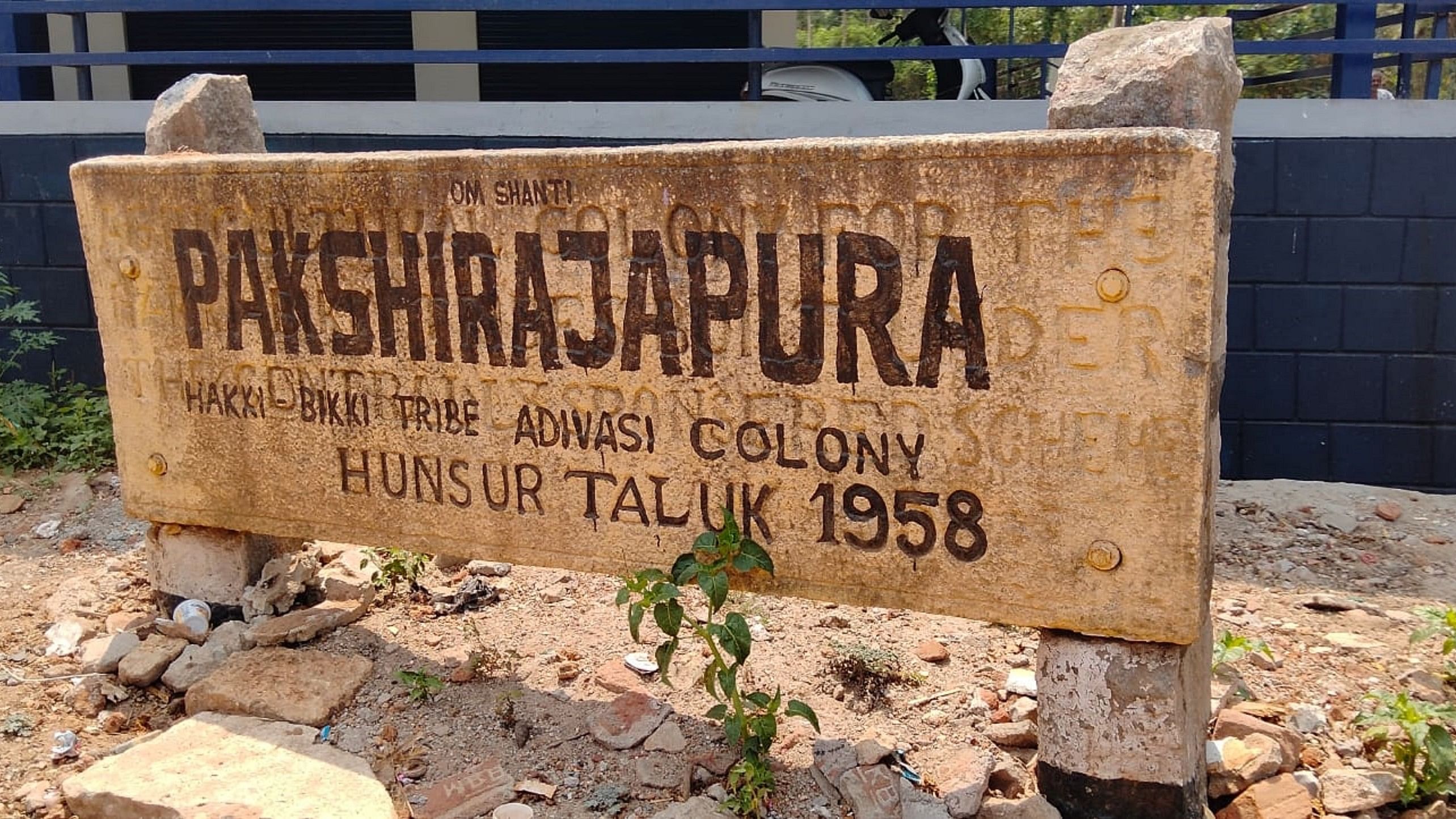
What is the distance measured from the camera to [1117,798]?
2.59 metres

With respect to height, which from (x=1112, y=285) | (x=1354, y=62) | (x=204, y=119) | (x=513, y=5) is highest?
(x=513, y=5)

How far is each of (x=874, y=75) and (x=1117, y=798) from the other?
4977 mm

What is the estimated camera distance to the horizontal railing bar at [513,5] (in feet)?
16.1

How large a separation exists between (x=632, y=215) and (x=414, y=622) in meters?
1.59

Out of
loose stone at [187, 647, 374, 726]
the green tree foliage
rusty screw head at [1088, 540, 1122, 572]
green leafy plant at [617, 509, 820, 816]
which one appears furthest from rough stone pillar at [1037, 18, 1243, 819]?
the green tree foliage

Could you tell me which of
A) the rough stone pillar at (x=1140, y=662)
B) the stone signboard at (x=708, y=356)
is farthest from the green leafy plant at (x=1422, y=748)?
the stone signboard at (x=708, y=356)

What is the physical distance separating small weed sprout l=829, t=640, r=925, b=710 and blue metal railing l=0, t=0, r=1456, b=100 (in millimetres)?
2494

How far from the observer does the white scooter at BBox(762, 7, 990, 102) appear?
6293 millimetres

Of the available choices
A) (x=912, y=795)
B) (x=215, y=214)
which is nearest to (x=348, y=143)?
(x=215, y=214)

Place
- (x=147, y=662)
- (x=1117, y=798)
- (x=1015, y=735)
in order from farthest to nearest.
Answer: (x=147, y=662)
(x=1015, y=735)
(x=1117, y=798)

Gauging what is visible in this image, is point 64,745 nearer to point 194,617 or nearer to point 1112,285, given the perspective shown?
point 194,617

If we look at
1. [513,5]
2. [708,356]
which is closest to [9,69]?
[513,5]

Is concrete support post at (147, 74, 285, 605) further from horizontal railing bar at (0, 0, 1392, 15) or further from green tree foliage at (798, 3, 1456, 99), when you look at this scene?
green tree foliage at (798, 3, 1456, 99)

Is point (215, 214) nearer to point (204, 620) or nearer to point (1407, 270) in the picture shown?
point (204, 620)
